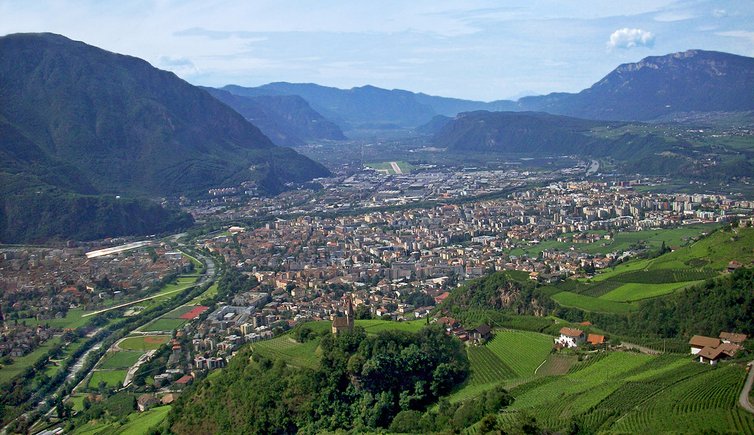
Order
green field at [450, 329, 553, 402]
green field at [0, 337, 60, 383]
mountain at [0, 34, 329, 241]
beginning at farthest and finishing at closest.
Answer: mountain at [0, 34, 329, 241], green field at [0, 337, 60, 383], green field at [450, 329, 553, 402]

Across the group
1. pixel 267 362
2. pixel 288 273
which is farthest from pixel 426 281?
pixel 267 362

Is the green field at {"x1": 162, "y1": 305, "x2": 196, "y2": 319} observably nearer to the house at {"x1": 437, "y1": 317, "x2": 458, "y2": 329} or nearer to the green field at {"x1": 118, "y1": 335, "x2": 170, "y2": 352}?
the green field at {"x1": 118, "y1": 335, "x2": 170, "y2": 352}

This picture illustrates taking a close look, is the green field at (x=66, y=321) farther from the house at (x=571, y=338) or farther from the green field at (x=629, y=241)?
the green field at (x=629, y=241)

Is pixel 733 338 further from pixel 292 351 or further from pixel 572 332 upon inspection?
pixel 292 351

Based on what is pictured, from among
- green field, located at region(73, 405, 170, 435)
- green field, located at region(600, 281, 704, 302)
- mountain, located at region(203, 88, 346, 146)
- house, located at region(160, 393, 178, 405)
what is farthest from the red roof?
mountain, located at region(203, 88, 346, 146)

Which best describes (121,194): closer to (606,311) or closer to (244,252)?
(244,252)

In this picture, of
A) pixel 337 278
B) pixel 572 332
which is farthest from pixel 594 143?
pixel 572 332

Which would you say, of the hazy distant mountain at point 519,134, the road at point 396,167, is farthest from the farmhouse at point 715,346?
the hazy distant mountain at point 519,134
